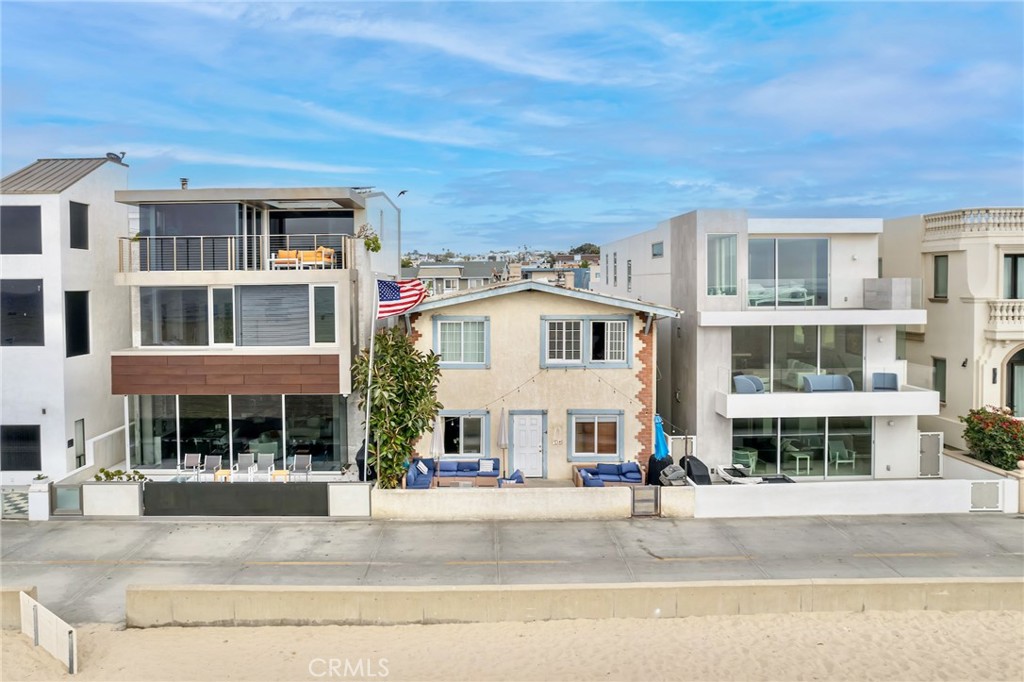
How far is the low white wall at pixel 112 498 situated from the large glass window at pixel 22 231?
7.33 meters

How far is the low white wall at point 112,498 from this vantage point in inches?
795

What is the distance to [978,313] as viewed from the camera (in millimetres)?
26766

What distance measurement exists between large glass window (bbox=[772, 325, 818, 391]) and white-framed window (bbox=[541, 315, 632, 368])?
5.05m

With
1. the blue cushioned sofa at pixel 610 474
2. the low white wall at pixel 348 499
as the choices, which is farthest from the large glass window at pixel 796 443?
the low white wall at pixel 348 499

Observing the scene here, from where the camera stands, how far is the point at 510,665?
13781mm

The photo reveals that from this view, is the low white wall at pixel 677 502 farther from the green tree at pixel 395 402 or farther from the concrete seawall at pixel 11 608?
the concrete seawall at pixel 11 608

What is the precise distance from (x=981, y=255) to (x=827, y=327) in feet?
21.7

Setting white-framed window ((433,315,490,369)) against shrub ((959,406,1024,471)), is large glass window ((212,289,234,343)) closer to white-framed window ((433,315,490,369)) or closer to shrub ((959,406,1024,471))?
white-framed window ((433,315,490,369))

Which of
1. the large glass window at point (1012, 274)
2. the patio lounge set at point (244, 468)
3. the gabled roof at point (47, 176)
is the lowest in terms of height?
the patio lounge set at point (244, 468)

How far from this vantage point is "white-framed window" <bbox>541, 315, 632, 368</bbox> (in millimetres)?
23875

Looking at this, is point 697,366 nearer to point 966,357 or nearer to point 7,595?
point 966,357

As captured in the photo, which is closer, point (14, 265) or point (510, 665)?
point (510, 665)

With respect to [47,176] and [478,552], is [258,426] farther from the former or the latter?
[47,176]

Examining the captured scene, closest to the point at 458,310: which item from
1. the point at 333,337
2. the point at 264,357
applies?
the point at 333,337
